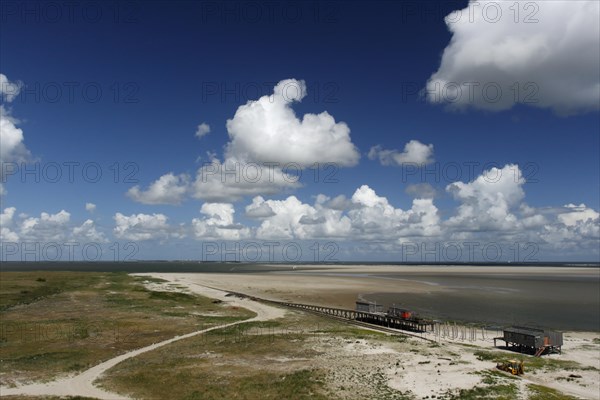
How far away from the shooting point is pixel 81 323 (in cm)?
6359

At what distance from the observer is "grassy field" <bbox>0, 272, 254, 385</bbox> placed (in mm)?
42906

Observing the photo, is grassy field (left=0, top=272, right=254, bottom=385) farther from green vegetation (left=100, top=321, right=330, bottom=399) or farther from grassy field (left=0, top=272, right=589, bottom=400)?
green vegetation (left=100, top=321, right=330, bottom=399)

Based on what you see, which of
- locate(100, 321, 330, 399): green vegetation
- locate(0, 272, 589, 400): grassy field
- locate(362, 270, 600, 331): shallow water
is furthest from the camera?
locate(362, 270, 600, 331): shallow water

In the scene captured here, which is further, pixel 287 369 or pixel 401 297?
pixel 401 297

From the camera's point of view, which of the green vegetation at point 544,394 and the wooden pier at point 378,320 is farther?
the wooden pier at point 378,320

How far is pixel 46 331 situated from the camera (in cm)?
5738

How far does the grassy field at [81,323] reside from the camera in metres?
42.9

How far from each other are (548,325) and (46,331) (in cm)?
7398

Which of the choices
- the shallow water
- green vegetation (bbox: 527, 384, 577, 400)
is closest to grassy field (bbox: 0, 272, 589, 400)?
green vegetation (bbox: 527, 384, 577, 400)

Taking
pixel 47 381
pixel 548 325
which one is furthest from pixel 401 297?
pixel 47 381

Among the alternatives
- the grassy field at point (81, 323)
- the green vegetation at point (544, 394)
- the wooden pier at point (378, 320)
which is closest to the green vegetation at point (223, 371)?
the grassy field at point (81, 323)

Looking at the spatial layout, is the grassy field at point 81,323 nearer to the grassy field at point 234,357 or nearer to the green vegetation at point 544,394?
the grassy field at point 234,357

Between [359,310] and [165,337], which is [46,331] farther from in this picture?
[359,310]

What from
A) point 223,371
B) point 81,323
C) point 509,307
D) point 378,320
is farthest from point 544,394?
point 509,307
